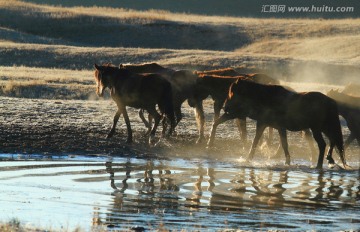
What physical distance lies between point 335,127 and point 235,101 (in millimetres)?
2318

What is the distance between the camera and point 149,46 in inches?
2527

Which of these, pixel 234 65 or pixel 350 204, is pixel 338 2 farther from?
pixel 350 204

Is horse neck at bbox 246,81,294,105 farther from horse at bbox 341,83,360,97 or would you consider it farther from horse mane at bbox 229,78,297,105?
horse at bbox 341,83,360,97

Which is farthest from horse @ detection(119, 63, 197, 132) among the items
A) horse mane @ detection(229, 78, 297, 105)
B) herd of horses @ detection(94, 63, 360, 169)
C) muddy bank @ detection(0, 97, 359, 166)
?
horse mane @ detection(229, 78, 297, 105)

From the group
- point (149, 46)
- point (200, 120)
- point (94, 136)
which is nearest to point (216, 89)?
point (200, 120)

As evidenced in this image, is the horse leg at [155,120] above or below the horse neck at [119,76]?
below

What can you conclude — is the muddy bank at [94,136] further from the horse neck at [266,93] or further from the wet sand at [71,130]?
the horse neck at [266,93]

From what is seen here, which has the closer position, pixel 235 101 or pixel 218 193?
pixel 218 193

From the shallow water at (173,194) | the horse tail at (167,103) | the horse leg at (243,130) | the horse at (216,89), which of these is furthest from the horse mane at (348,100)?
the horse tail at (167,103)

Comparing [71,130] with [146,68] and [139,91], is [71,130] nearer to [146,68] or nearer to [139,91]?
[139,91]

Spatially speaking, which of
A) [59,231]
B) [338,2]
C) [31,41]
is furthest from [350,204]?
[338,2]

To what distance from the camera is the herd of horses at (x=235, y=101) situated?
761 inches

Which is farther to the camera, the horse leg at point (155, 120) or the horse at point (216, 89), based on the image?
the horse at point (216, 89)

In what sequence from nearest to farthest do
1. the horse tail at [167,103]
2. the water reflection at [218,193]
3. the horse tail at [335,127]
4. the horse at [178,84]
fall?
the water reflection at [218,193]
the horse tail at [335,127]
the horse tail at [167,103]
the horse at [178,84]
